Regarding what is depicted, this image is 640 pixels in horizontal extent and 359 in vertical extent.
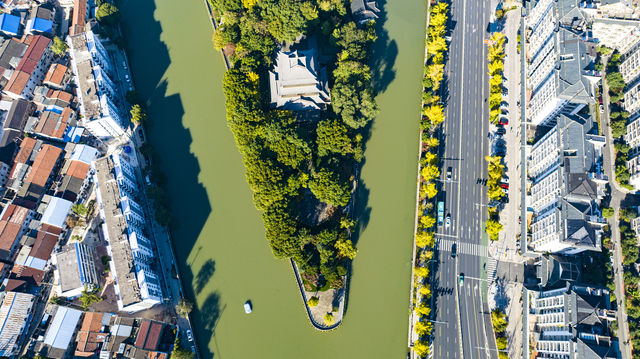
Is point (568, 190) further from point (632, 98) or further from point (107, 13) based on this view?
point (107, 13)

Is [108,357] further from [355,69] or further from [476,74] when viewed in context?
[476,74]

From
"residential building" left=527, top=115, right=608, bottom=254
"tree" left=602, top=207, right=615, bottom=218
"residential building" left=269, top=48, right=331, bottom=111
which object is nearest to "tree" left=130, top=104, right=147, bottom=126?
"residential building" left=269, top=48, right=331, bottom=111

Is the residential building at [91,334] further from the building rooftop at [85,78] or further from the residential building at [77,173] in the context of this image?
the building rooftop at [85,78]

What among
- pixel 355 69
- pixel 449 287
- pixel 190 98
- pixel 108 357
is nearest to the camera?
pixel 108 357

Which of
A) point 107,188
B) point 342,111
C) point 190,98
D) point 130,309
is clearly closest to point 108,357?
point 130,309

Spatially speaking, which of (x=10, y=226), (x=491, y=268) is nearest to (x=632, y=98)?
(x=491, y=268)

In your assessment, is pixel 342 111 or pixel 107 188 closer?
pixel 107 188
